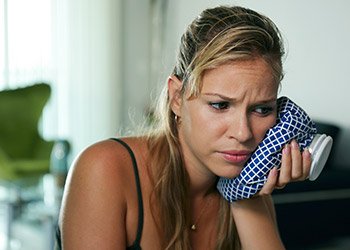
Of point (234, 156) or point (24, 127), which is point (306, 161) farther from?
point (24, 127)

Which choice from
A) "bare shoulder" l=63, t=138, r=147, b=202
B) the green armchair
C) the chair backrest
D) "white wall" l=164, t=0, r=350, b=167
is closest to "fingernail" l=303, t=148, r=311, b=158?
"bare shoulder" l=63, t=138, r=147, b=202

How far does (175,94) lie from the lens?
4.38 feet

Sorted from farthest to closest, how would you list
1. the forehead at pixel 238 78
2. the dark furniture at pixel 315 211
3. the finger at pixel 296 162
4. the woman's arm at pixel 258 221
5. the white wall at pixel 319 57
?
the white wall at pixel 319 57 → the dark furniture at pixel 315 211 → the woman's arm at pixel 258 221 → the finger at pixel 296 162 → the forehead at pixel 238 78

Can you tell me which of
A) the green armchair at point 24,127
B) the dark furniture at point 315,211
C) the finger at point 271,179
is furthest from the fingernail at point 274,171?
the green armchair at point 24,127

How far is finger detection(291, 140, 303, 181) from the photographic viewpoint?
51.8 inches

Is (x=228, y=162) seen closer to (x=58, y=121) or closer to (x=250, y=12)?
(x=250, y=12)

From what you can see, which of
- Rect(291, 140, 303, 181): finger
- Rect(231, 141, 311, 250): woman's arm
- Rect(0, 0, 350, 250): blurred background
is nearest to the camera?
Rect(291, 140, 303, 181): finger

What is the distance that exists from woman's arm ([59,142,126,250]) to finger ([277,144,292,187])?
306 mm

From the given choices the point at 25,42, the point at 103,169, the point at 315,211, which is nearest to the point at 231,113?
the point at 103,169

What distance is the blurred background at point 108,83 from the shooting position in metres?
3.19

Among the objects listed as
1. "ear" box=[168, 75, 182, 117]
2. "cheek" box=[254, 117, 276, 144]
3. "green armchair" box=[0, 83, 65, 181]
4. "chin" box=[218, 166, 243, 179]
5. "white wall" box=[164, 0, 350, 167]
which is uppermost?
"ear" box=[168, 75, 182, 117]

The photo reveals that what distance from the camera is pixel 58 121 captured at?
213 inches

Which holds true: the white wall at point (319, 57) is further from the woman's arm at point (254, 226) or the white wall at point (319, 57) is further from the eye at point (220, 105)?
the eye at point (220, 105)

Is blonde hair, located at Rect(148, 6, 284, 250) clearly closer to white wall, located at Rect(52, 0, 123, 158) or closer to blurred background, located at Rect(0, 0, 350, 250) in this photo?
blurred background, located at Rect(0, 0, 350, 250)
